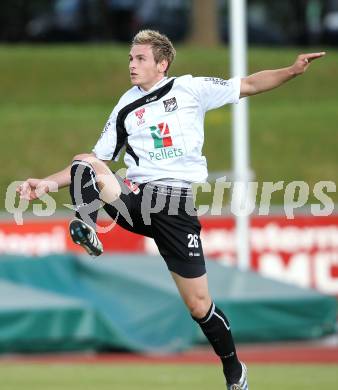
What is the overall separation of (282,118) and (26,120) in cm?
465

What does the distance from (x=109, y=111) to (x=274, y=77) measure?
1661 centimetres

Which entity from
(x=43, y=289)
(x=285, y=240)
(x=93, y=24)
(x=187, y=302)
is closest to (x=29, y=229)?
(x=43, y=289)

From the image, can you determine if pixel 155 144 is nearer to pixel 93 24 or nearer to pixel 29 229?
pixel 29 229

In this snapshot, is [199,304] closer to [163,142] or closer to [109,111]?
[163,142]

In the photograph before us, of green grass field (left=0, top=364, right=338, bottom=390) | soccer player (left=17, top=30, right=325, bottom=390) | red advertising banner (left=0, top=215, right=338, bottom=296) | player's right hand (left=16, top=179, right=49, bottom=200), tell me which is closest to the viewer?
player's right hand (left=16, top=179, right=49, bottom=200)

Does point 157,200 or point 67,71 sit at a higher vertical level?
point 157,200

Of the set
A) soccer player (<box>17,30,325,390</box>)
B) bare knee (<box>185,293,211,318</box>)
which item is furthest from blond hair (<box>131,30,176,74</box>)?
bare knee (<box>185,293,211,318</box>)

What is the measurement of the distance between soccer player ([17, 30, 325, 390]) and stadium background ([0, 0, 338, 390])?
325 cm

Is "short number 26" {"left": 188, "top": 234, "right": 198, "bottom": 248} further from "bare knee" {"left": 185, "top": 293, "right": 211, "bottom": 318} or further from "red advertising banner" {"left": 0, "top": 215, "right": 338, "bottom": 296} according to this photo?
"red advertising banner" {"left": 0, "top": 215, "right": 338, "bottom": 296}

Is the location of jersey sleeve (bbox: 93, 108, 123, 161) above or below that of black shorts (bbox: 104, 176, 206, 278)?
above

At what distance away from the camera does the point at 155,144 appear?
28.3 ft

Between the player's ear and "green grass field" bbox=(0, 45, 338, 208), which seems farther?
"green grass field" bbox=(0, 45, 338, 208)

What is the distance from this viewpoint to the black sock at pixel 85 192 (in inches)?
332

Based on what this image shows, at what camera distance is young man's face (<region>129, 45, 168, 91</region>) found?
28.2 feet
